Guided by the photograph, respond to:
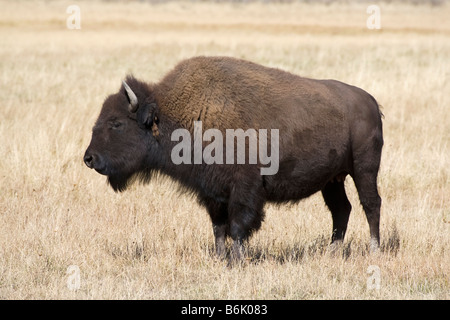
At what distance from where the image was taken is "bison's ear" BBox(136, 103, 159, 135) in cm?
673

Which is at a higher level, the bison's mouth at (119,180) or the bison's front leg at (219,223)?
the bison's mouth at (119,180)

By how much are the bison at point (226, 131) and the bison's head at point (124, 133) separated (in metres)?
0.01

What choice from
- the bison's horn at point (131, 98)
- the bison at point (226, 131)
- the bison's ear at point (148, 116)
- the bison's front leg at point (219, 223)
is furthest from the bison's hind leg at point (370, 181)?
the bison's horn at point (131, 98)

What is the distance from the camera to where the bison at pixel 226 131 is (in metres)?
6.69

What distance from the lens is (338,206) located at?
7805 millimetres

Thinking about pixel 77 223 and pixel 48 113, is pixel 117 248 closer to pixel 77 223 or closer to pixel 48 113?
pixel 77 223

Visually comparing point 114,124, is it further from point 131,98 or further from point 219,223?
point 219,223

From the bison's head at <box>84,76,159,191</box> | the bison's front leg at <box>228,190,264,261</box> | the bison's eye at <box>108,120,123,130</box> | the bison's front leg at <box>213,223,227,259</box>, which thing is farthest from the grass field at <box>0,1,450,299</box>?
the bison's eye at <box>108,120,123,130</box>

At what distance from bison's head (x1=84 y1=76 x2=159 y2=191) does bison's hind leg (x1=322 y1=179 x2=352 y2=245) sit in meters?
2.30

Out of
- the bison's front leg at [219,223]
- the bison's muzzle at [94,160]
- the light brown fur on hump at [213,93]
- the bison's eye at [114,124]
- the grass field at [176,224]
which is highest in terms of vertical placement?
the light brown fur on hump at [213,93]

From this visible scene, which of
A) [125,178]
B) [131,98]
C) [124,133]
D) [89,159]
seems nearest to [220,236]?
[125,178]


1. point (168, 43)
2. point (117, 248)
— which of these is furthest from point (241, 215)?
point (168, 43)

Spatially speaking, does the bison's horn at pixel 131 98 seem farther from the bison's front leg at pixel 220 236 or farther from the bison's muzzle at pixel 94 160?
the bison's front leg at pixel 220 236

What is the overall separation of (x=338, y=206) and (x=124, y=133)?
2.75m
